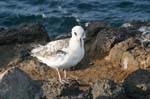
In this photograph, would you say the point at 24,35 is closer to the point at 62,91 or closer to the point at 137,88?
the point at 62,91

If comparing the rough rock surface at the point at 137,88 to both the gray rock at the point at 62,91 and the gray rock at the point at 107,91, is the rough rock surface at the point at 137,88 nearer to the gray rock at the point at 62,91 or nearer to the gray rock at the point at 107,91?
the gray rock at the point at 107,91

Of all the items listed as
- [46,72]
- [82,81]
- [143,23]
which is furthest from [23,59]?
[143,23]

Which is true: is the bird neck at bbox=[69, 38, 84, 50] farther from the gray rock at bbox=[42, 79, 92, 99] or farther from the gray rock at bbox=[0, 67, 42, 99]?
the gray rock at bbox=[0, 67, 42, 99]

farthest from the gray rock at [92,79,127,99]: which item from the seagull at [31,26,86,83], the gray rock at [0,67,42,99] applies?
the gray rock at [0,67,42,99]

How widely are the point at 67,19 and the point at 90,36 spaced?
7.44m

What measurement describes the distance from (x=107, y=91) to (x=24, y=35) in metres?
6.30

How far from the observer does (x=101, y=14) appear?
24719 millimetres

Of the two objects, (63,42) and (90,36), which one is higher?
(63,42)

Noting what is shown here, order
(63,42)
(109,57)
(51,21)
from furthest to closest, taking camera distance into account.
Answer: (51,21), (109,57), (63,42)

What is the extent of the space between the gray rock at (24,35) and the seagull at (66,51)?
12.9ft

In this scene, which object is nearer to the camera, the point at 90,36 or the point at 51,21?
the point at 90,36

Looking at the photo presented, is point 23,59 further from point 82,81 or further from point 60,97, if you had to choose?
point 60,97

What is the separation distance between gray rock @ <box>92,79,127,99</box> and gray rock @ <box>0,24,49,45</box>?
6024 millimetres

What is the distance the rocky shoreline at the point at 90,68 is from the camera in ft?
37.3
